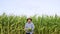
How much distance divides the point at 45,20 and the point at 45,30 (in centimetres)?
43

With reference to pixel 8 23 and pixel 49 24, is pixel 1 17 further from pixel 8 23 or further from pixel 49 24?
pixel 49 24

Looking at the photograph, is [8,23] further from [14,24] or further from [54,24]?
[54,24]

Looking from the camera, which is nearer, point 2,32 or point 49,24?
point 2,32

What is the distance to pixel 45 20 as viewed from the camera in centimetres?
775

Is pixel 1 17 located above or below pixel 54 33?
above

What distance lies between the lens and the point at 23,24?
295 inches

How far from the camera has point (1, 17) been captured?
296 inches

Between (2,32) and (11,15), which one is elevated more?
(11,15)

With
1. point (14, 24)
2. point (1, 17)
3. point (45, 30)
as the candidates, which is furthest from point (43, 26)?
point (1, 17)

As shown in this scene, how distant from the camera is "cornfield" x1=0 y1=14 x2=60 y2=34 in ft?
23.7

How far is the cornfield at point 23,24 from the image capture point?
23.7 ft

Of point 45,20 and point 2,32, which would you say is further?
point 45,20

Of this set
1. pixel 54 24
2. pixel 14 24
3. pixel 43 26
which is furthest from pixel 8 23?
pixel 54 24

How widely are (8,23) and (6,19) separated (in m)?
0.28
